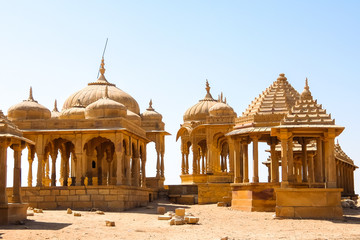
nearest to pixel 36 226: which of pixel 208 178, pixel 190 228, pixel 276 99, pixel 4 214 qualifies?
pixel 4 214

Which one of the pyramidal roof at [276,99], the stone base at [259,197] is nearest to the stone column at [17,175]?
the stone base at [259,197]

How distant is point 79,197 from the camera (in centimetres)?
3084

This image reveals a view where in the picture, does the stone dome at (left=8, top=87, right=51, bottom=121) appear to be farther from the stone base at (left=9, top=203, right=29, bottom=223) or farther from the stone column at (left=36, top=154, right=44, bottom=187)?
the stone base at (left=9, top=203, right=29, bottom=223)

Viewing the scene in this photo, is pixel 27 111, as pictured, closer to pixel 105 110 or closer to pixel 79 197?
pixel 105 110

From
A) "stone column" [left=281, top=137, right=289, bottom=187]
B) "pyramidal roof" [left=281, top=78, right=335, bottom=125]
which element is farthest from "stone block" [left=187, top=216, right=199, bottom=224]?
"pyramidal roof" [left=281, top=78, right=335, bottom=125]

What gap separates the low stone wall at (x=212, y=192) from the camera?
35250 mm

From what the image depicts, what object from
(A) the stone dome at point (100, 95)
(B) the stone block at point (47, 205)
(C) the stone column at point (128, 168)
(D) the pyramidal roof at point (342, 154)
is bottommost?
A: (B) the stone block at point (47, 205)

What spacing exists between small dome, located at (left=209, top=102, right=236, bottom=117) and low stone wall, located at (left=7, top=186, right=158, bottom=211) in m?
11.1

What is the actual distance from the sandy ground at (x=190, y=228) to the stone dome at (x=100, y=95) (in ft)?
48.4

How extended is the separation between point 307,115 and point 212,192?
42.4 ft

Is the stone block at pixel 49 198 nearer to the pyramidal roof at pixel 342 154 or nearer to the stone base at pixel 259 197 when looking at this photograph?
the stone base at pixel 259 197

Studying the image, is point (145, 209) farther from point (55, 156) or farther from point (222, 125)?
point (222, 125)

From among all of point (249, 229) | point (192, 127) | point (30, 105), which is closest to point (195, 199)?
point (192, 127)

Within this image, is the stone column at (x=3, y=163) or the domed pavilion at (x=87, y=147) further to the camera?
the domed pavilion at (x=87, y=147)
